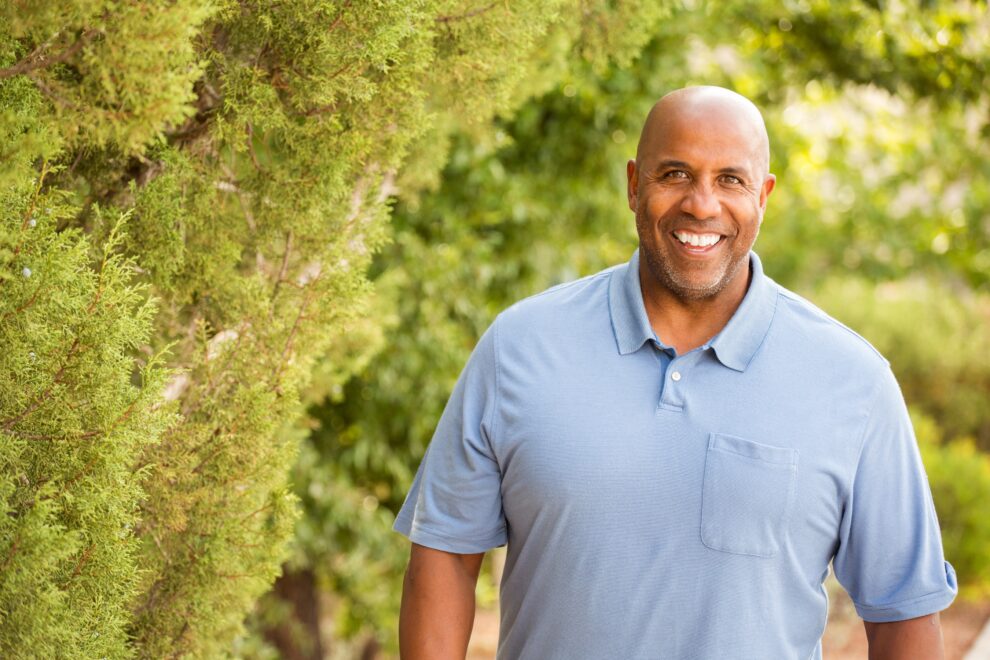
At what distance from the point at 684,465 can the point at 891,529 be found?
46 centimetres

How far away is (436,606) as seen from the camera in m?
2.38

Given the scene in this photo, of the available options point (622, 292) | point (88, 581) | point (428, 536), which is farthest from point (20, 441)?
point (622, 292)

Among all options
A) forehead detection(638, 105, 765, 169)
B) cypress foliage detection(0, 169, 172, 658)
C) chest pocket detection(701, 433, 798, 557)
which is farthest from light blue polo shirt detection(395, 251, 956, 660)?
cypress foliage detection(0, 169, 172, 658)

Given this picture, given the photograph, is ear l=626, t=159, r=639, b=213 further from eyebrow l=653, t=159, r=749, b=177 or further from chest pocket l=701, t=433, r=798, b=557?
chest pocket l=701, t=433, r=798, b=557

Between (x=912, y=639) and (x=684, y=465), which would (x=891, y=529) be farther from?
(x=684, y=465)

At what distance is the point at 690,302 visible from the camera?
7.99 feet

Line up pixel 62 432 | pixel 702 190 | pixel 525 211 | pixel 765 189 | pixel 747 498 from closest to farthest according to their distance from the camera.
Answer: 1. pixel 62 432
2. pixel 747 498
3. pixel 702 190
4. pixel 765 189
5. pixel 525 211

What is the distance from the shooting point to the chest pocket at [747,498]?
85.3 inches

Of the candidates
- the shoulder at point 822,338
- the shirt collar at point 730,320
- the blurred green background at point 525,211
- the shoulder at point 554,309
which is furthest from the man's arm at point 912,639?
the blurred green background at point 525,211

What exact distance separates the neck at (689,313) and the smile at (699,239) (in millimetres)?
118

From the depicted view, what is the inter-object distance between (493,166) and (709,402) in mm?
2959

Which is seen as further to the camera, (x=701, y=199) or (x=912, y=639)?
(x=701, y=199)

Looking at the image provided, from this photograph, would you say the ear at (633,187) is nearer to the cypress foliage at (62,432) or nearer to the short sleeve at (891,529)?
the short sleeve at (891,529)

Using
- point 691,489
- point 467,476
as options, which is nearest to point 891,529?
point 691,489
